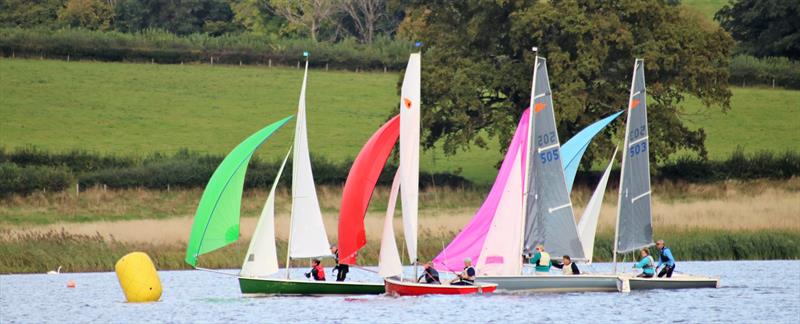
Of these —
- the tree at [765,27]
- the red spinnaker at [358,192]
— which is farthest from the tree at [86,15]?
the red spinnaker at [358,192]

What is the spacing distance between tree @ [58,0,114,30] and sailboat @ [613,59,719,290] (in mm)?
82018

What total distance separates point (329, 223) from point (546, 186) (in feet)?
59.6

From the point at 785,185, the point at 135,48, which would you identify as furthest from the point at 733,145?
the point at 135,48

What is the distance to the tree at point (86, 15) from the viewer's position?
11712 centimetres

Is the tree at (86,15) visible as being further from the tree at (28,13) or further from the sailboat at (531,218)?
the sailboat at (531,218)

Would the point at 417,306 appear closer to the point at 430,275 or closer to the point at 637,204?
the point at 430,275

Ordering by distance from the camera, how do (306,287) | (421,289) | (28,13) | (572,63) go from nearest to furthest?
1. (421,289)
2. (306,287)
3. (572,63)
4. (28,13)

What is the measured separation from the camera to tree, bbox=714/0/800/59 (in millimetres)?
95500

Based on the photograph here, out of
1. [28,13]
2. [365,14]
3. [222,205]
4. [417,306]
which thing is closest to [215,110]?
[28,13]

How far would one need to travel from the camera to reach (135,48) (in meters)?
106


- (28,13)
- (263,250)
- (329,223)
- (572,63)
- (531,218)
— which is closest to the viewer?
(263,250)

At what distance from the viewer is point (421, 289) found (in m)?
36.1

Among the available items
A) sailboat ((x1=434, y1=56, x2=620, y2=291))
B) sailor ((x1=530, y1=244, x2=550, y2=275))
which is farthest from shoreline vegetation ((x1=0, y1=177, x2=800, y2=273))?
sailor ((x1=530, y1=244, x2=550, y2=275))

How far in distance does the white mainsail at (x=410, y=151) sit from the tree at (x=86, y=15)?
83.7 m
